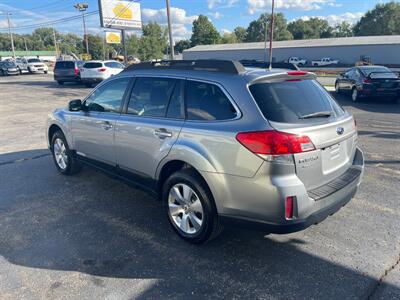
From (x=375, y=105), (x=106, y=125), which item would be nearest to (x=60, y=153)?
(x=106, y=125)

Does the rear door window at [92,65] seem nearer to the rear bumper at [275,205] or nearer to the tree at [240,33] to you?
the rear bumper at [275,205]

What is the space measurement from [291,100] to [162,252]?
1.90 metres

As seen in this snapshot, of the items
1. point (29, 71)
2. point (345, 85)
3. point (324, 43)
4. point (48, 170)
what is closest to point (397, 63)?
point (324, 43)

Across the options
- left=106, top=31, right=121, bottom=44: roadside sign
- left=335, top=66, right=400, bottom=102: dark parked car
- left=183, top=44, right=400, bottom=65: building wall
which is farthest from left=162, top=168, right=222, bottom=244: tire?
left=183, top=44, right=400, bottom=65: building wall

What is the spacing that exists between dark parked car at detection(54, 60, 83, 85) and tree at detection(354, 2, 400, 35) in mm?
83574

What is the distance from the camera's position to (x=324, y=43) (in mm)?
63500

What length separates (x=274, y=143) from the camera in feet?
8.80

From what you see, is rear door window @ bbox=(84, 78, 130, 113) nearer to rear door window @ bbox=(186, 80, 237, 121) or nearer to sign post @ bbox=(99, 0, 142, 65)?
rear door window @ bbox=(186, 80, 237, 121)

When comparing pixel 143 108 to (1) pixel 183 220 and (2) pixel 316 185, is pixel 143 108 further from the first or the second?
(2) pixel 316 185

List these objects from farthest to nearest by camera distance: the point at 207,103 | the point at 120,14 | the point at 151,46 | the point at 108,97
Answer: the point at 151,46
the point at 120,14
the point at 108,97
the point at 207,103

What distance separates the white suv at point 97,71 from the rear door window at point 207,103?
19776mm

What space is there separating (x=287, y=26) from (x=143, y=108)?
121m

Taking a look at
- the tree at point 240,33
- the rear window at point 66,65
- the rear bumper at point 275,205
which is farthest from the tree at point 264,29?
the rear bumper at point 275,205

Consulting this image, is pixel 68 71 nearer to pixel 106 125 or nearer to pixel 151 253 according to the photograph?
pixel 106 125
